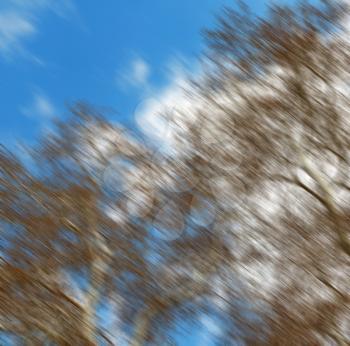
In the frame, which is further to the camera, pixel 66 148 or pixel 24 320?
pixel 66 148

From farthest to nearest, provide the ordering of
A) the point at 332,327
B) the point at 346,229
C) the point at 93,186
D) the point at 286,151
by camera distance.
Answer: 1. the point at 93,186
2. the point at 286,151
3. the point at 346,229
4. the point at 332,327

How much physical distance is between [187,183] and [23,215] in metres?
2.16

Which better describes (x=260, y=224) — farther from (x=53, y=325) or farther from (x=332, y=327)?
(x=53, y=325)

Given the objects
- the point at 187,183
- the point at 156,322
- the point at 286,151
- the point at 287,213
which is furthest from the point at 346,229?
the point at 156,322

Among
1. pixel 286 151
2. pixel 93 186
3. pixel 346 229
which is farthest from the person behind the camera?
pixel 93 186

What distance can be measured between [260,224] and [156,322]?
6.95ft

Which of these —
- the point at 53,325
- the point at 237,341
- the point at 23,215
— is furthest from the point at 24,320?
the point at 237,341

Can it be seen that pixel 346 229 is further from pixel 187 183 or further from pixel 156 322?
pixel 156 322

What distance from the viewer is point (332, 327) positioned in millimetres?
8000

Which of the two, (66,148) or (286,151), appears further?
(66,148)

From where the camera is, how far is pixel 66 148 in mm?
10758

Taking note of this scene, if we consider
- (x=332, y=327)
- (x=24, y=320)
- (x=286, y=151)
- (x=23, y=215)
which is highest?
(x=286, y=151)

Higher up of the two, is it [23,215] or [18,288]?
[23,215]

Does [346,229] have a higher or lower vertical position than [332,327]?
higher
